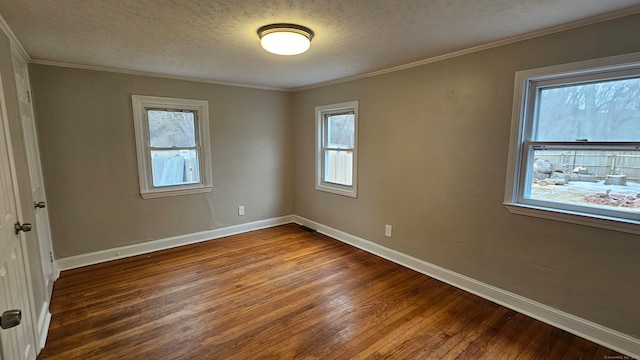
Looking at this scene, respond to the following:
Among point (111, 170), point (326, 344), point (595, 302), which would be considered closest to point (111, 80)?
point (111, 170)

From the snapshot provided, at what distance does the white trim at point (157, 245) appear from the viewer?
3.29 m

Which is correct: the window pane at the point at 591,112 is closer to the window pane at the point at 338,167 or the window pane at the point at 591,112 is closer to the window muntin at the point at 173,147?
the window pane at the point at 338,167

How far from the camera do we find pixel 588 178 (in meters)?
2.13

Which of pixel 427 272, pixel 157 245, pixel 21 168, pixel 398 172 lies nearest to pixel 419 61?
pixel 398 172

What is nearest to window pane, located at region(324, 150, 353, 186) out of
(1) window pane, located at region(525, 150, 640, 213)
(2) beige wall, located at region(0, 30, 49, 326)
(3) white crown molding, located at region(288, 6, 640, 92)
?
(3) white crown molding, located at region(288, 6, 640, 92)

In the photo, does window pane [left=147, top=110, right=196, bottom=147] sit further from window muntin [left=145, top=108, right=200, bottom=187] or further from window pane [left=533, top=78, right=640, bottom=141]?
window pane [left=533, top=78, right=640, bottom=141]

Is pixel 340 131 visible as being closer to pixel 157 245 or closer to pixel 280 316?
pixel 280 316

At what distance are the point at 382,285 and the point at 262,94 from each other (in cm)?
318

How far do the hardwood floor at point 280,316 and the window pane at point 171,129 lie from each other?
147 centimetres

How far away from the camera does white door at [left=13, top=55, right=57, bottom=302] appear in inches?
98.4

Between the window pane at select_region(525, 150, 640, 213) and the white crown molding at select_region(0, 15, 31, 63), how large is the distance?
13.0ft

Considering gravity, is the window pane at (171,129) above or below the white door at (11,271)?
above

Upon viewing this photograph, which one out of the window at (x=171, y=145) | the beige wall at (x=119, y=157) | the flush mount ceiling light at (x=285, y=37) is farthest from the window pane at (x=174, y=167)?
the flush mount ceiling light at (x=285, y=37)

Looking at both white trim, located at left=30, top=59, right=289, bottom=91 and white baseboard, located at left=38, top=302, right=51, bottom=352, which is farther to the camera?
white trim, located at left=30, top=59, right=289, bottom=91
